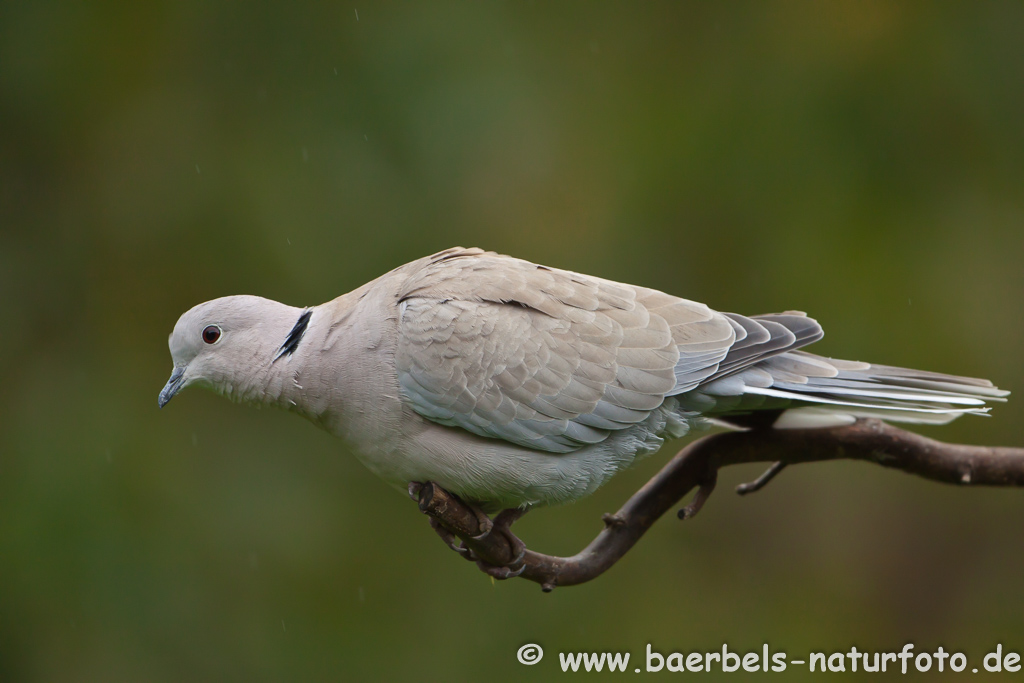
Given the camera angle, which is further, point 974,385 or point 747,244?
point 747,244

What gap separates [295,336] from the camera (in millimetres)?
2324

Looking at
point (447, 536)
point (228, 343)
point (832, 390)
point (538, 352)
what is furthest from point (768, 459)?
point (228, 343)

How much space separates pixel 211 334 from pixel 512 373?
2.76 feet

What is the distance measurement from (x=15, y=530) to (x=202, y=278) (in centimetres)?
160

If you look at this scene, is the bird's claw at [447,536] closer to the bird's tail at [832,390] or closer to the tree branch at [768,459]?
the tree branch at [768,459]

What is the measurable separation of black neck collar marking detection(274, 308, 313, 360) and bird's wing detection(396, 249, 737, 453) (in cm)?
31

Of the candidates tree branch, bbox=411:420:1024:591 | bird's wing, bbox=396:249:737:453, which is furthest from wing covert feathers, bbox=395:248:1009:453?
tree branch, bbox=411:420:1024:591

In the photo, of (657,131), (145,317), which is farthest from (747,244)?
(145,317)

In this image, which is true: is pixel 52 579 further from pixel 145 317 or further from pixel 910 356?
pixel 910 356

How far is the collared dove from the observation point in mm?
2137

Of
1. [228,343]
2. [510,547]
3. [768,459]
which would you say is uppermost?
[228,343]

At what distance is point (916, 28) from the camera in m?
4.85

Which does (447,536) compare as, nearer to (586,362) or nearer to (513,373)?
(513,373)

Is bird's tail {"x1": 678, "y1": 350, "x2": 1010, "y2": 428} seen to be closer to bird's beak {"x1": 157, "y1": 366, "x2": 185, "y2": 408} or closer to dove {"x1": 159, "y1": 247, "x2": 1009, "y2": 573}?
dove {"x1": 159, "y1": 247, "x2": 1009, "y2": 573}
